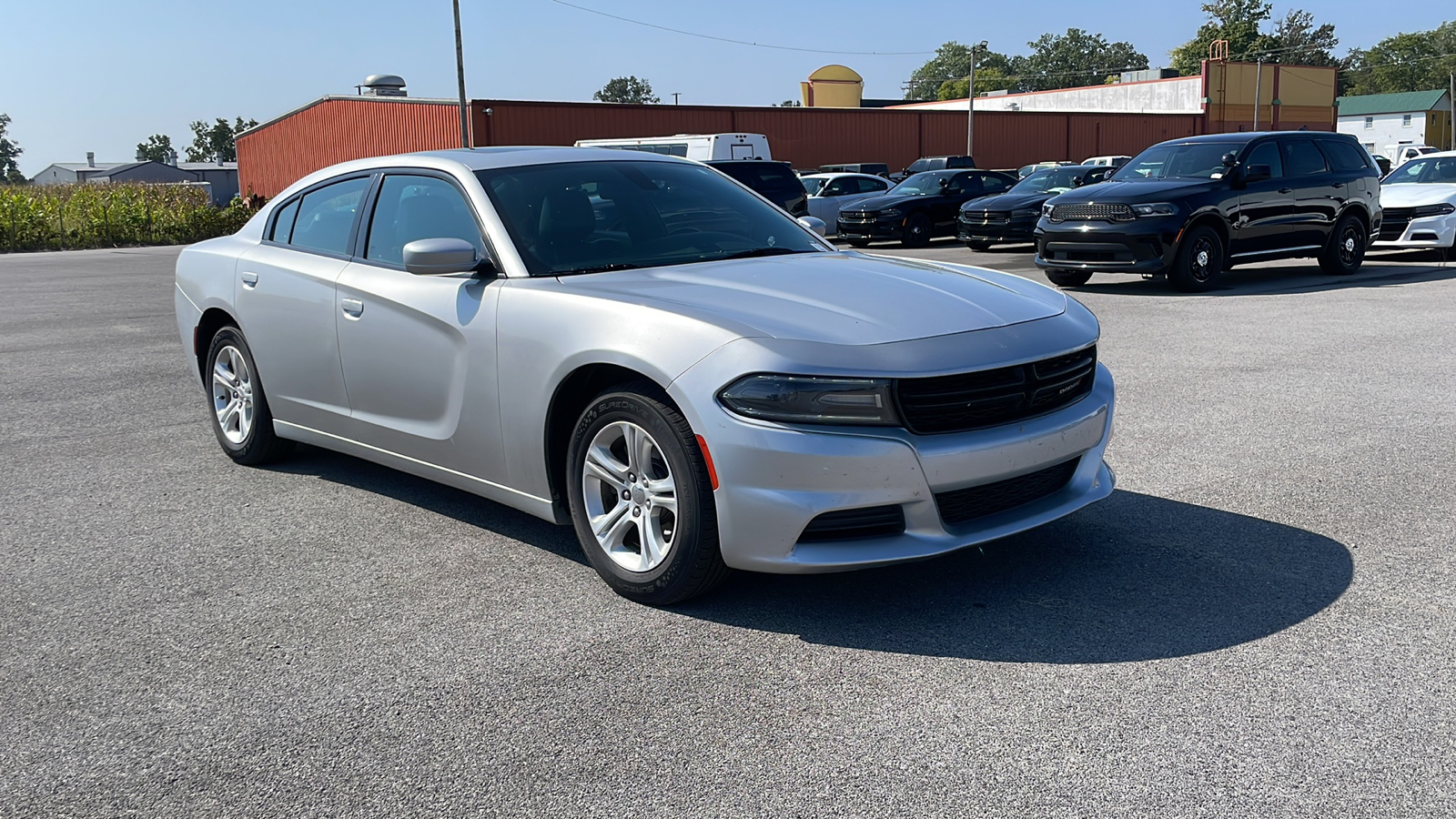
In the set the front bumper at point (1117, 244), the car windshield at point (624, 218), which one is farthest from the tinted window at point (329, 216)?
the front bumper at point (1117, 244)

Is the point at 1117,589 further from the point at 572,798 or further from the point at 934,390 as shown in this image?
the point at 572,798

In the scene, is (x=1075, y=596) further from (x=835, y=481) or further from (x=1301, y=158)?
(x=1301, y=158)

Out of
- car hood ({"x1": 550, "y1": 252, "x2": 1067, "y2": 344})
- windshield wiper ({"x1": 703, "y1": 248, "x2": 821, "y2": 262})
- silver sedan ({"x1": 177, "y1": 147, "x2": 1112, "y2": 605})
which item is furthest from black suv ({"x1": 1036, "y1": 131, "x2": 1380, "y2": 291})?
car hood ({"x1": 550, "y1": 252, "x2": 1067, "y2": 344})

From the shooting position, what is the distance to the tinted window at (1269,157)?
14281mm

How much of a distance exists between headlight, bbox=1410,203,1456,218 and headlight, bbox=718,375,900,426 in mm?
16095

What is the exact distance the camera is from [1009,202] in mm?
A: 21469

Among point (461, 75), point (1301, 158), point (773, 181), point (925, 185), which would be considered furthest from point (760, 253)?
point (461, 75)

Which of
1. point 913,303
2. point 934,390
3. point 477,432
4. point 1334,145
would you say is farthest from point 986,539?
point 1334,145

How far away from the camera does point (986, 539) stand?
12.7 ft

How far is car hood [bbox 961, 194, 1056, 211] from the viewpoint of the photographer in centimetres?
2130

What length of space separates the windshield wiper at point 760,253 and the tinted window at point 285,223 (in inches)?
90.3

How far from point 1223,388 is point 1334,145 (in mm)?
9130

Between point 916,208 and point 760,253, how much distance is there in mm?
19407

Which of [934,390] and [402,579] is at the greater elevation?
[934,390]
